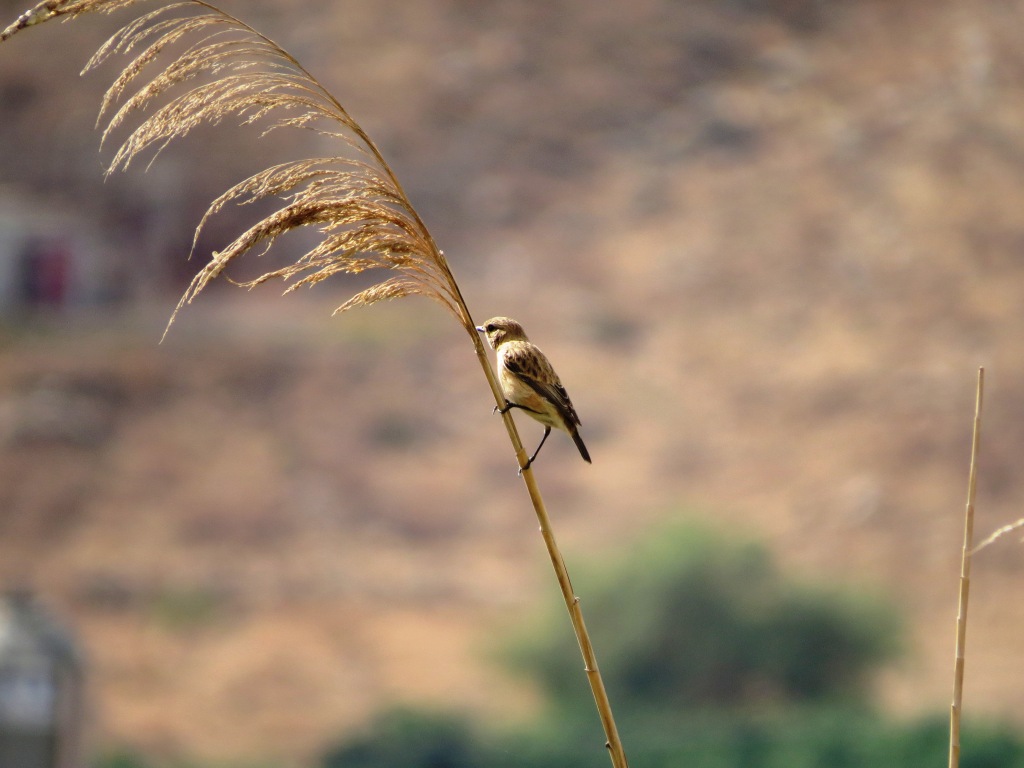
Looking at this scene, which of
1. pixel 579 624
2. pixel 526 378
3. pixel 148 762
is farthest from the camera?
pixel 148 762

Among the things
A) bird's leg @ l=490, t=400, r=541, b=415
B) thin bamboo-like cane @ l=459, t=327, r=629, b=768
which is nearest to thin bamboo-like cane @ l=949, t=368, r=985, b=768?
thin bamboo-like cane @ l=459, t=327, r=629, b=768

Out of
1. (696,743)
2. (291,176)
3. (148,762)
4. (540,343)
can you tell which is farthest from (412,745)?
(291,176)

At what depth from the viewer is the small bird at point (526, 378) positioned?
3.39 m

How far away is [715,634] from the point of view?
26.5 m

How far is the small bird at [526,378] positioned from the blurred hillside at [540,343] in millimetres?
22368

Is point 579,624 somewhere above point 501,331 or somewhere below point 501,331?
below

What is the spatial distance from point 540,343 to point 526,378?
1272 inches

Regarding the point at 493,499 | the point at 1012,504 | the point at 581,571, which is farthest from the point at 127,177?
the point at 1012,504

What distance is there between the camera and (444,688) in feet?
92.6

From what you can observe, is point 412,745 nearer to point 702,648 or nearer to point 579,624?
point 702,648

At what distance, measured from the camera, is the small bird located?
11.1 feet

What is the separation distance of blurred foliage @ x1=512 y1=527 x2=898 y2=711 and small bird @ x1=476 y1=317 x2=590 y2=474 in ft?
73.8

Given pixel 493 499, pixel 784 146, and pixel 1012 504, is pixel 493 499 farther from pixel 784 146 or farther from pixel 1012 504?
pixel 784 146

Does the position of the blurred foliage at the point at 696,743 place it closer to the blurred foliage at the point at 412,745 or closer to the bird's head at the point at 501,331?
the blurred foliage at the point at 412,745
